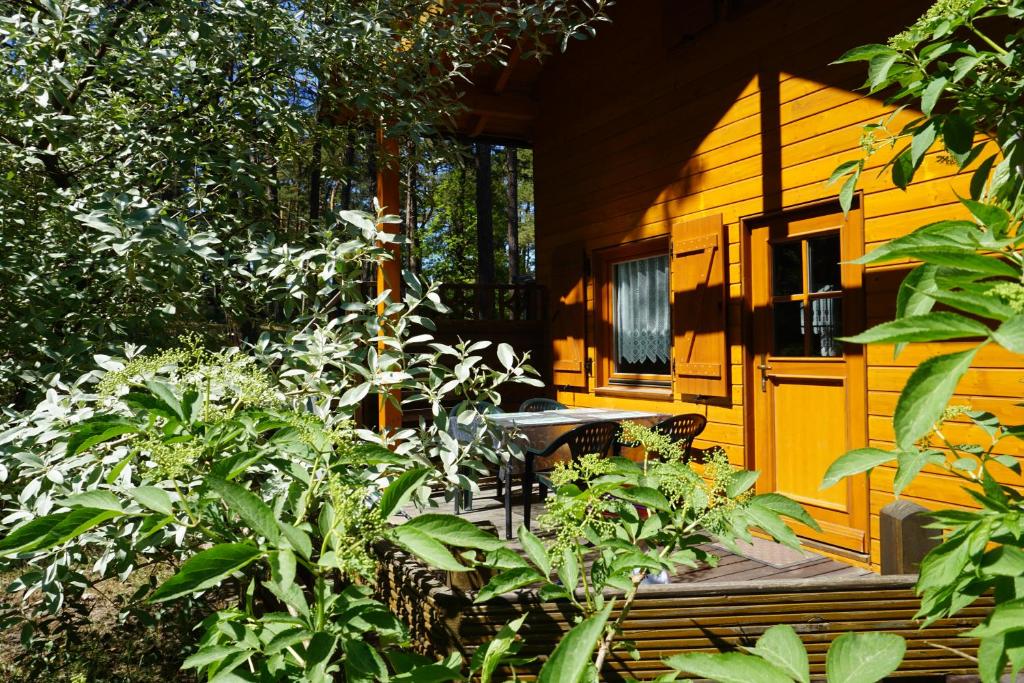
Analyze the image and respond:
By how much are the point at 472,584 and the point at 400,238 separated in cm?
104

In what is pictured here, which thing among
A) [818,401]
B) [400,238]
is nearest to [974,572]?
[400,238]

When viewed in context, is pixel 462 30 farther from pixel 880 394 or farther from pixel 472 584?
pixel 880 394

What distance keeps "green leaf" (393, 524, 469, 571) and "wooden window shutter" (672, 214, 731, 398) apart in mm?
4477

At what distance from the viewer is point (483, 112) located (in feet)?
23.1

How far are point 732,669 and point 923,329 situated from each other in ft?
→ 1.24

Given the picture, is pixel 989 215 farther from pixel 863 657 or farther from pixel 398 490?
pixel 398 490

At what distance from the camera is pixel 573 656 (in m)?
0.74

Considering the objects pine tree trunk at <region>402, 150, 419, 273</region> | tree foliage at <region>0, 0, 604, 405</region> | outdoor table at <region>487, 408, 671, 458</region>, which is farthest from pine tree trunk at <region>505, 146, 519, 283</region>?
tree foliage at <region>0, 0, 604, 405</region>

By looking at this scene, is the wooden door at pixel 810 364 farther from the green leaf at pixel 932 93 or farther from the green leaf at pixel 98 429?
the green leaf at pixel 98 429

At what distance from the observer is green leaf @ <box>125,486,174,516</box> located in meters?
0.90

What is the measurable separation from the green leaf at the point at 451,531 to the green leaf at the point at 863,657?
1.34 feet

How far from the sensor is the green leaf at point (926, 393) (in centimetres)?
58

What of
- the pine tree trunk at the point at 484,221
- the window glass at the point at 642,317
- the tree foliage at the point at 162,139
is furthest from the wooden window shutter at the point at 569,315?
the pine tree trunk at the point at 484,221

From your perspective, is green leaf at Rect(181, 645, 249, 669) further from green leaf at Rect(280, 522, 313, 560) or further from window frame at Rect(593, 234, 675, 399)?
window frame at Rect(593, 234, 675, 399)
